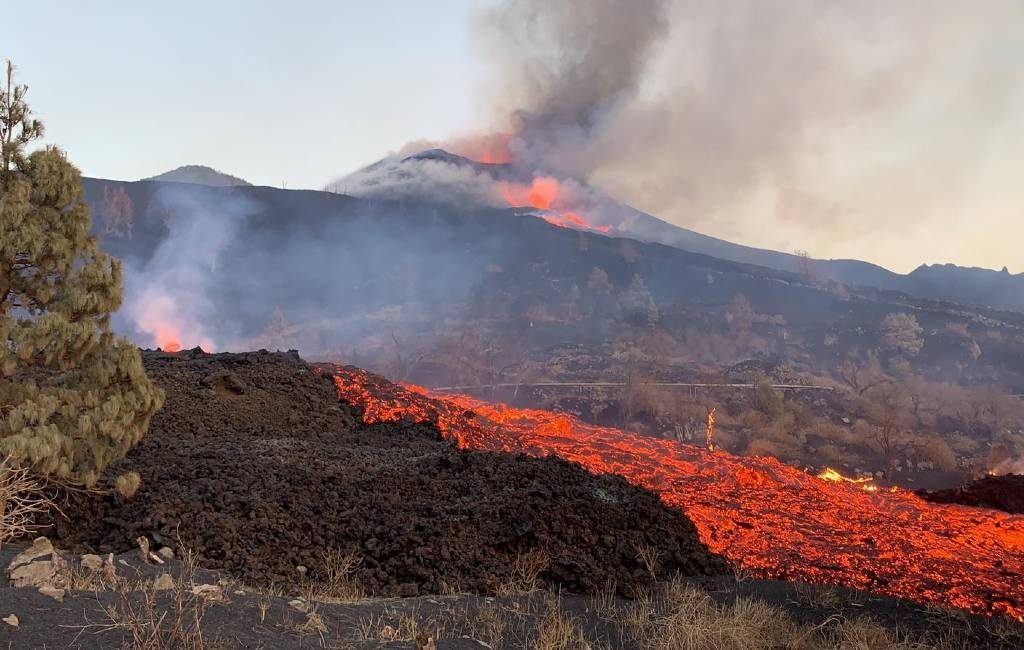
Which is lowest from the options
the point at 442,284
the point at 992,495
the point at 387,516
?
the point at 992,495

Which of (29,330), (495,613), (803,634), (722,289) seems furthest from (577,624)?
(722,289)

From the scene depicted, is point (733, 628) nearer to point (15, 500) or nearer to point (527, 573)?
point (527, 573)

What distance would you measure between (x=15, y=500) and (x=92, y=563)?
4.38 feet

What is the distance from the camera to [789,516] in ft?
38.0

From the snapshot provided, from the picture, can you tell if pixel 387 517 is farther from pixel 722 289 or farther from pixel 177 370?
pixel 722 289

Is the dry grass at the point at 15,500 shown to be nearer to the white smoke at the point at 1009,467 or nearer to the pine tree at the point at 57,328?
the pine tree at the point at 57,328

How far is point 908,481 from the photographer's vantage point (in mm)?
24828

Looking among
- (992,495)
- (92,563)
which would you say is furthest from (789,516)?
(92,563)

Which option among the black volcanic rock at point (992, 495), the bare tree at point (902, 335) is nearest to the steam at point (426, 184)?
the bare tree at point (902, 335)

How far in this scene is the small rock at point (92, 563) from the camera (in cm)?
550

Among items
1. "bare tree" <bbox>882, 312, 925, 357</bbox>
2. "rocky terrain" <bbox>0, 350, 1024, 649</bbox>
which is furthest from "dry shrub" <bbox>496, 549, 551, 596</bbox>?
"bare tree" <bbox>882, 312, 925, 357</bbox>

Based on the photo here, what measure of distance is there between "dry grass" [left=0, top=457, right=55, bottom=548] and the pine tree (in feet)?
0.64

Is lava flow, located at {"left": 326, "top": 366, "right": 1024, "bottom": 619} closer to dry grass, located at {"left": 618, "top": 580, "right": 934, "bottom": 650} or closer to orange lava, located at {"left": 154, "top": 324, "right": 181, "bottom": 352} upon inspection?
dry grass, located at {"left": 618, "top": 580, "right": 934, "bottom": 650}

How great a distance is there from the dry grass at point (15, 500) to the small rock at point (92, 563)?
550mm
